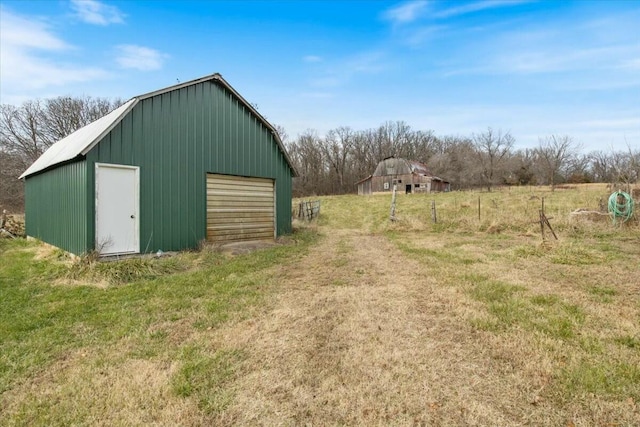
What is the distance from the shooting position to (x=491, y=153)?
160 feet

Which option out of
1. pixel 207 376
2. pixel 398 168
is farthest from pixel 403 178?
pixel 207 376

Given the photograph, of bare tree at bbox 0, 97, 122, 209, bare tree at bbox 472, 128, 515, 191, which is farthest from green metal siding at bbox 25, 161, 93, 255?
bare tree at bbox 472, 128, 515, 191

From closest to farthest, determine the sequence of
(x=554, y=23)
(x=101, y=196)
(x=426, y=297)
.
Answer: (x=426, y=297) < (x=101, y=196) < (x=554, y=23)

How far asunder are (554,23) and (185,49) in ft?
42.4

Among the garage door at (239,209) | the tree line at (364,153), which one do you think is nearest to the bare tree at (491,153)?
the tree line at (364,153)

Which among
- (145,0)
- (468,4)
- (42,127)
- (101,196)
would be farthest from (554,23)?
(42,127)

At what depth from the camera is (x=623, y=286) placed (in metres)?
5.57

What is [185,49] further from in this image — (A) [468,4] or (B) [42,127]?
(B) [42,127]

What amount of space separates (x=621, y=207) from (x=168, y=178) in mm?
15996

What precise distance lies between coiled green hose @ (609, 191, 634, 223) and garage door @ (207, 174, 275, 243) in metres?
12.7

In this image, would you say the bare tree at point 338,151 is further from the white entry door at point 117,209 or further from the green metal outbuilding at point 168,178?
the white entry door at point 117,209

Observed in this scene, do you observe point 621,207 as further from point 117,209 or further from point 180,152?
point 117,209

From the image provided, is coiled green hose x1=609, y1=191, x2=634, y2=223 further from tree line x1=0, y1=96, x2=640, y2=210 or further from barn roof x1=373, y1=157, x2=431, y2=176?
barn roof x1=373, y1=157, x2=431, y2=176

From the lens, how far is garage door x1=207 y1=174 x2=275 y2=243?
9914mm
